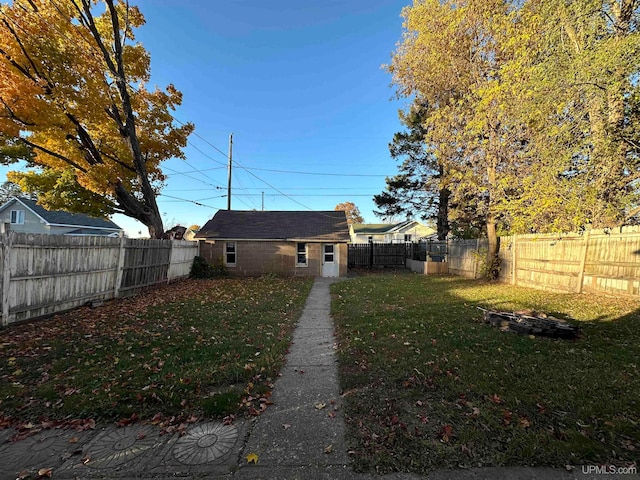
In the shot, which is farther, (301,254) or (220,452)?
(301,254)

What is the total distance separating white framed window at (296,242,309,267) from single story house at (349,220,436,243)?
23.7 m

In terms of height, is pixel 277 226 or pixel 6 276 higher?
pixel 277 226

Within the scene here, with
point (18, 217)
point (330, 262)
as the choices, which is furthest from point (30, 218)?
point (330, 262)

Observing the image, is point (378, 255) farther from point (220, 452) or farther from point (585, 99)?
point (220, 452)

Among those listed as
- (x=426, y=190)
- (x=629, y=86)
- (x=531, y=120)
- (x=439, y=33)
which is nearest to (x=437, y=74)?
(x=439, y=33)

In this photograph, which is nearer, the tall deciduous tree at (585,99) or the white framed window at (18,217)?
the tall deciduous tree at (585,99)

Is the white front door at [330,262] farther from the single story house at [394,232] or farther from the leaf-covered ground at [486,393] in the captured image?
the single story house at [394,232]

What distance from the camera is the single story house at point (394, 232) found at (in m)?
42.3

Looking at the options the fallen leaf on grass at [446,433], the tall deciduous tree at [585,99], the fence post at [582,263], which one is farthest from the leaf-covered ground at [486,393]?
the tall deciduous tree at [585,99]

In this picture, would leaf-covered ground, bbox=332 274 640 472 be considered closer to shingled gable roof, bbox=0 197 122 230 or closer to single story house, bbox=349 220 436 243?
shingled gable roof, bbox=0 197 122 230

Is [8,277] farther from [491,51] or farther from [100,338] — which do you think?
[491,51]

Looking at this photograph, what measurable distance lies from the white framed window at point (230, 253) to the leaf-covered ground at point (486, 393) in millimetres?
11857

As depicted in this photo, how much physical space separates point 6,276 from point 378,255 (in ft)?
65.1

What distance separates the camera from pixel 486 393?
335 cm
